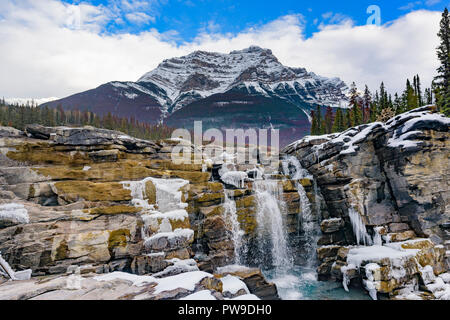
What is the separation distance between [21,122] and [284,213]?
75.7m

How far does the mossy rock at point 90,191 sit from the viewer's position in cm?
1558

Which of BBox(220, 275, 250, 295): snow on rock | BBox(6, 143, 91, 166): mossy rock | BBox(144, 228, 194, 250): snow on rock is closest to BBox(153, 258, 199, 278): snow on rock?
BBox(144, 228, 194, 250): snow on rock

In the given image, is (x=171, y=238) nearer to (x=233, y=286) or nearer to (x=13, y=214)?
(x=233, y=286)

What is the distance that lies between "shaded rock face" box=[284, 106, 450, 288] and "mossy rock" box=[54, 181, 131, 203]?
1734 cm

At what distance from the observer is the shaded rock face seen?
17594 mm

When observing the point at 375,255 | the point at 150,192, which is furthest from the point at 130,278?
the point at 375,255

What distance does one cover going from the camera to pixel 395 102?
50.2 meters

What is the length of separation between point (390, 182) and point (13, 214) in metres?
28.1

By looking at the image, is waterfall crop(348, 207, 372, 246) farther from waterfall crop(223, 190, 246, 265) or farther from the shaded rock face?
waterfall crop(223, 190, 246, 265)

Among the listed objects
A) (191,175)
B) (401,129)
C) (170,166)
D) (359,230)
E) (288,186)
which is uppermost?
(401,129)

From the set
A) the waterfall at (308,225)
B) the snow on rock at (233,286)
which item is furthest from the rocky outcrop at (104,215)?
the waterfall at (308,225)

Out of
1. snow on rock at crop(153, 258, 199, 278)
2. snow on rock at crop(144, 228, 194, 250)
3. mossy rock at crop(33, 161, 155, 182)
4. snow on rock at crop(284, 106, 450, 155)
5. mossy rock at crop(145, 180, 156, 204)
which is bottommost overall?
snow on rock at crop(153, 258, 199, 278)

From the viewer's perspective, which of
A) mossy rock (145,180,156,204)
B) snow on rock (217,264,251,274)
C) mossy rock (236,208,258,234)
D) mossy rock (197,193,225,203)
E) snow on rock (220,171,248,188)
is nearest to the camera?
snow on rock (217,264,251,274)

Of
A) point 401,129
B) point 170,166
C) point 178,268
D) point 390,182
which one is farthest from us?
point 170,166
